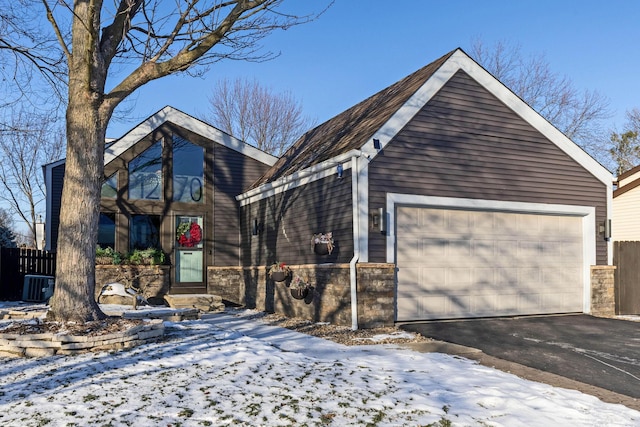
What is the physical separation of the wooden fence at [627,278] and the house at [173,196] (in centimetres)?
1009

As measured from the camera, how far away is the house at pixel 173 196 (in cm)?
1545

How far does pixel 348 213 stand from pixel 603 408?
6.08m

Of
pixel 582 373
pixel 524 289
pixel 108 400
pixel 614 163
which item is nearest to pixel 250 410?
pixel 108 400

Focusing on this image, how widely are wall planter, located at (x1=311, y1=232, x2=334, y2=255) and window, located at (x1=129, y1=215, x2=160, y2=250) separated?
622cm

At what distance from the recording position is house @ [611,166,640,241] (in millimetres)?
17422

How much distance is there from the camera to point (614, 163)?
30.8m

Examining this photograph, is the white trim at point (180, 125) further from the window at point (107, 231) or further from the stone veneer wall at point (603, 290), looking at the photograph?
the stone veneer wall at point (603, 290)

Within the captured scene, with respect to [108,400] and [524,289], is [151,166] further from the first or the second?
[108,400]

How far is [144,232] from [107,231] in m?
0.99

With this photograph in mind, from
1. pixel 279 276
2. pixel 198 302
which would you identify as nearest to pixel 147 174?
pixel 198 302

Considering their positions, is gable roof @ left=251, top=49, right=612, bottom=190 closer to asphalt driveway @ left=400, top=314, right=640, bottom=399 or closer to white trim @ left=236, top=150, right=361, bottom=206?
white trim @ left=236, top=150, right=361, bottom=206

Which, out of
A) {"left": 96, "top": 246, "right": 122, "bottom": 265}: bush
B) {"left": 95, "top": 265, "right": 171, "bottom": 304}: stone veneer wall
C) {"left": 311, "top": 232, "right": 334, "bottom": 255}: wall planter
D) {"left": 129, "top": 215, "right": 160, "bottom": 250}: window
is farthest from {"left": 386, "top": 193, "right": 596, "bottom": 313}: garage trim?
{"left": 96, "top": 246, "right": 122, "bottom": 265}: bush

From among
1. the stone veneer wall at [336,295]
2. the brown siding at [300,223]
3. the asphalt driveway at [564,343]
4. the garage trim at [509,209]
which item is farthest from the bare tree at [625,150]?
the stone veneer wall at [336,295]

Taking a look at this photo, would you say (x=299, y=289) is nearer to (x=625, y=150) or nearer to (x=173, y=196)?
(x=173, y=196)
